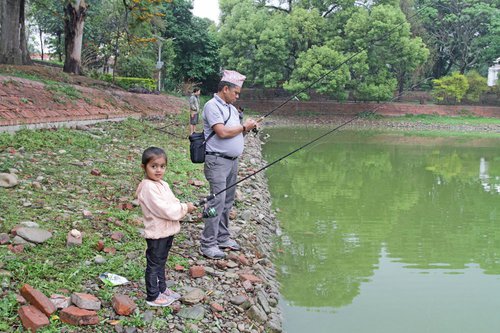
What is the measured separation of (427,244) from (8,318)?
209 inches

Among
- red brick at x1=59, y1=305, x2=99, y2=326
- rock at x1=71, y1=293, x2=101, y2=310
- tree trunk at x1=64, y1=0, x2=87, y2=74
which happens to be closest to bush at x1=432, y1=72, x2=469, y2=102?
tree trunk at x1=64, y1=0, x2=87, y2=74

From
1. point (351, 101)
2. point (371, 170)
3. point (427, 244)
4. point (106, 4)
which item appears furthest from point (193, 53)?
point (427, 244)

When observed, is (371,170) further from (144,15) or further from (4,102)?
(4,102)

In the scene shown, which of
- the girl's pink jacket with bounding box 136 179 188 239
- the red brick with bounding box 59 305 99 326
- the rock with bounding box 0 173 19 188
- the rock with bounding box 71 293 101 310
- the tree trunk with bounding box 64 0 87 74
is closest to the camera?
the red brick with bounding box 59 305 99 326

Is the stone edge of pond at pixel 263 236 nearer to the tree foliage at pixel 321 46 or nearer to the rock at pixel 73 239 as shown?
the rock at pixel 73 239

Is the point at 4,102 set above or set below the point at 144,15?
below

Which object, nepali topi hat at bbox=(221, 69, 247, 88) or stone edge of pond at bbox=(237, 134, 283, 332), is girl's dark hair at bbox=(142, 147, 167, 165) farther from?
stone edge of pond at bbox=(237, 134, 283, 332)

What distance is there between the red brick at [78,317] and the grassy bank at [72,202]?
55 mm

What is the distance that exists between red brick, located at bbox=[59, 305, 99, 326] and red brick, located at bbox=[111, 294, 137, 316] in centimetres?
17

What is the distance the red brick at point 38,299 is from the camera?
2793 millimetres

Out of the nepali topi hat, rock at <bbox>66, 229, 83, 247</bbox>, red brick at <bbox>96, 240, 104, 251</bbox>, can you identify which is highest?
the nepali topi hat

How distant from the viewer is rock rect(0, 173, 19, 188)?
4770mm

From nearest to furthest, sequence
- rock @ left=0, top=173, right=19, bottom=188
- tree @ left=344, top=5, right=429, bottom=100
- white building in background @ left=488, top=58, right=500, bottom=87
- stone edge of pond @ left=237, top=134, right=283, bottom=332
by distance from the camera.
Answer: stone edge of pond @ left=237, top=134, right=283, bottom=332, rock @ left=0, top=173, right=19, bottom=188, tree @ left=344, top=5, right=429, bottom=100, white building in background @ left=488, top=58, right=500, bottom=87

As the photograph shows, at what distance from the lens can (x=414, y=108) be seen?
1300 inches
